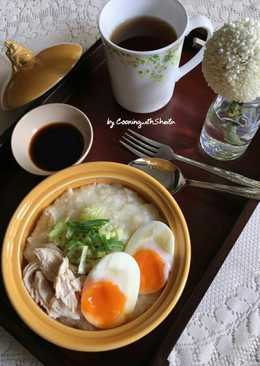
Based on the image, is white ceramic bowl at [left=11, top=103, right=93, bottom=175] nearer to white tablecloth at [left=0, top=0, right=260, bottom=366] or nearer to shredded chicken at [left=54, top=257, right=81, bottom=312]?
white tablecloth at [left=0, top=0, right=260, bottom=366]

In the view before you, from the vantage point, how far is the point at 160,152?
3.46 ft

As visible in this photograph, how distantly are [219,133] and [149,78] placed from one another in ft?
0.70

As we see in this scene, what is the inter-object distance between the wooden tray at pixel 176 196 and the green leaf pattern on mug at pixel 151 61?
0.16 metres

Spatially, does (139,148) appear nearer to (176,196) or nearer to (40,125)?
(176,196)

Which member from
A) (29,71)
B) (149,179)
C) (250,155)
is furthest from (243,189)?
(29,71)

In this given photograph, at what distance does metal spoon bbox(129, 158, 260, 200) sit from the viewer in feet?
3.22

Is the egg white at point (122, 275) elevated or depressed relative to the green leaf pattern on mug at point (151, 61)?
depressed

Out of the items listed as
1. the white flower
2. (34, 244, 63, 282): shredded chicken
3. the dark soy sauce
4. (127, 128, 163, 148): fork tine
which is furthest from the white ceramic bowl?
the white flower

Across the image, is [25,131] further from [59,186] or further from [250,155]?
[250,155]

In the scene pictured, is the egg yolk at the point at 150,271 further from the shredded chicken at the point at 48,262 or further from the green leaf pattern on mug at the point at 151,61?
the green leaf pattern on mug at the point at 151,61

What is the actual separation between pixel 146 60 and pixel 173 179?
28 cm

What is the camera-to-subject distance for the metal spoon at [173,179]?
0.98 metres

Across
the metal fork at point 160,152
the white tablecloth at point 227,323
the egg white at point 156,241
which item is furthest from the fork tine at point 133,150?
the white tablecloth at point 227,323

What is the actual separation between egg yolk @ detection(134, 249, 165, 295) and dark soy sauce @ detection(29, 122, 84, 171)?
0.30 metres
